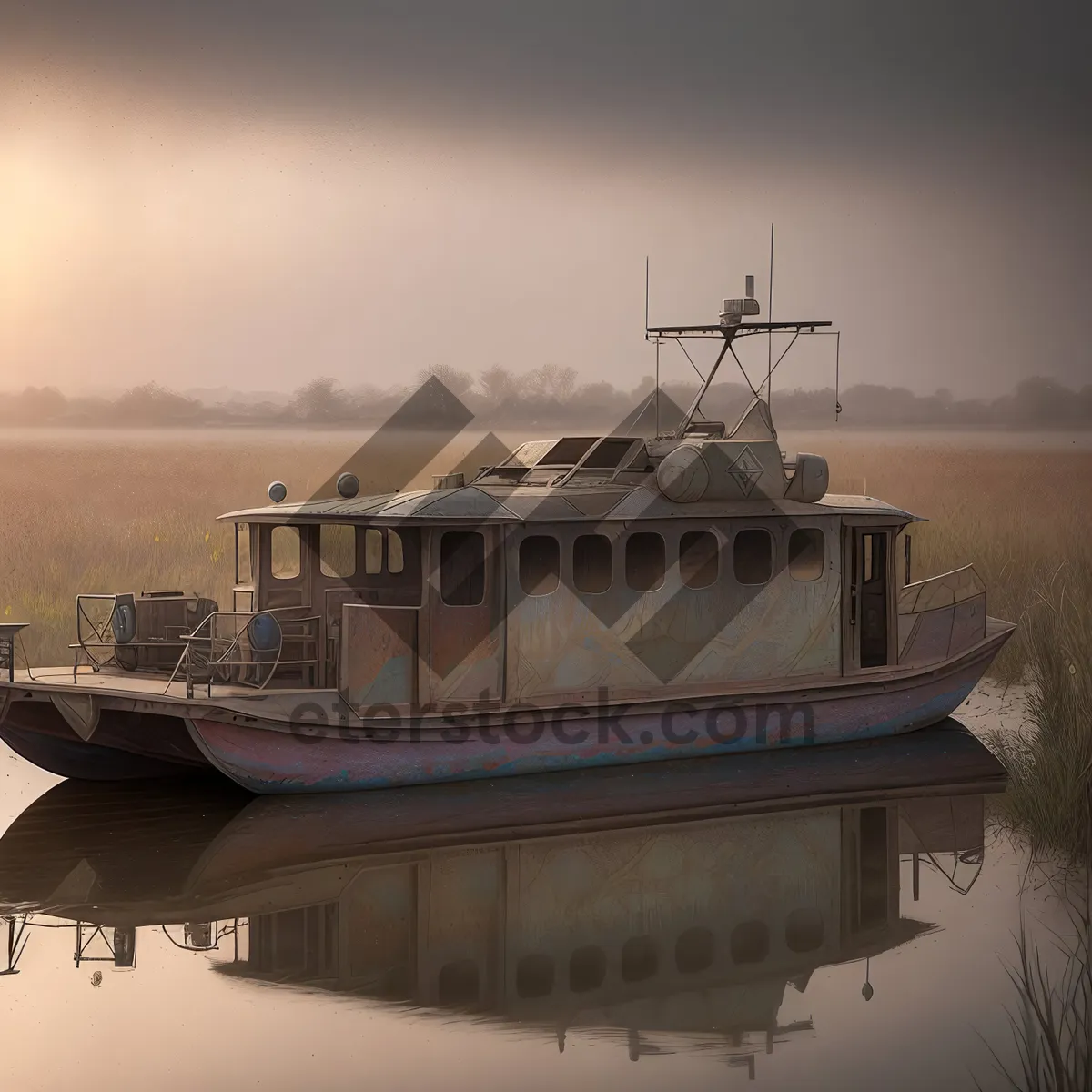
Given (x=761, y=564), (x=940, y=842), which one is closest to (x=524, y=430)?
(x=761, y=564)

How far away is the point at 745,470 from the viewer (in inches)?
402

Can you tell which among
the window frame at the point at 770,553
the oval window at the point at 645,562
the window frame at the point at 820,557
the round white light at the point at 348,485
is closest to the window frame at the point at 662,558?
the oval window at the point at 645,562

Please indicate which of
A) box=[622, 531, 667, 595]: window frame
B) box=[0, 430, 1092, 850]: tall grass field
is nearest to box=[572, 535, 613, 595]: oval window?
box=[622, 531, 667, 595]: window frame

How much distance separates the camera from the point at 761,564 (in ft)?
33.8

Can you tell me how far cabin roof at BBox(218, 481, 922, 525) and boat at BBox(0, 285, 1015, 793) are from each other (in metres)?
0.02

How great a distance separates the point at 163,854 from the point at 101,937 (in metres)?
1.23

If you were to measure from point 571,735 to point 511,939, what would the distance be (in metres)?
2.89

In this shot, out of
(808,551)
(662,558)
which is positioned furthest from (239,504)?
(808,551)

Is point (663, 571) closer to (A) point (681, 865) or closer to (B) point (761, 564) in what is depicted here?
(B) point (761, 564)

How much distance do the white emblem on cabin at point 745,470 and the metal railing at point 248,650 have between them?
308cm

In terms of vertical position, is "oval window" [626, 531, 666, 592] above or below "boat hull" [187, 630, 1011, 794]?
above

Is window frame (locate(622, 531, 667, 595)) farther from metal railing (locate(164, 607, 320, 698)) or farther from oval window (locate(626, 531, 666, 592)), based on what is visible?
metal railing (locate(164, 607, 320, 698))

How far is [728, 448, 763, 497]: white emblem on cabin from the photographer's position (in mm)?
10156

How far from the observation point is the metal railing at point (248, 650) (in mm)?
8828
